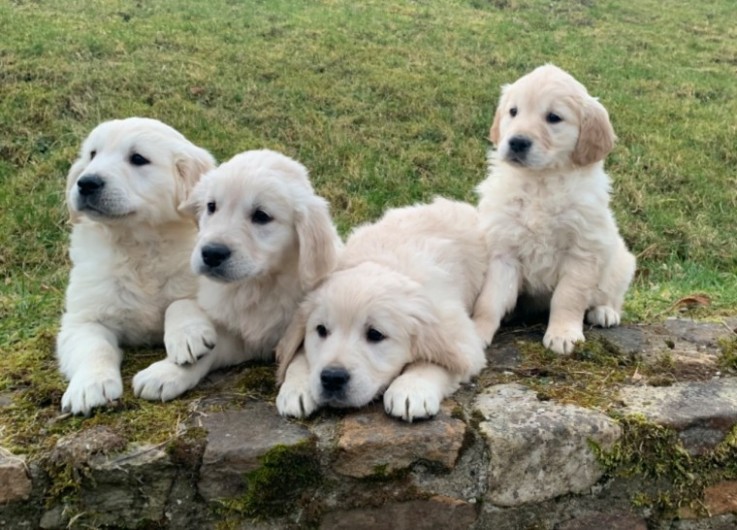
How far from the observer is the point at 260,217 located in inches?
124

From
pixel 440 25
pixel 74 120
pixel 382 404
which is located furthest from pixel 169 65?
pixel 382 404

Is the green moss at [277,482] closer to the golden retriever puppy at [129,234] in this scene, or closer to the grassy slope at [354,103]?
the golden retriever puppy at [129,234]

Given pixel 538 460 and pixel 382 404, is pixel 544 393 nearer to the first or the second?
pixel 538 460

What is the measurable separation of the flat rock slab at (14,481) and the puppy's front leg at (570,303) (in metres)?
2.20

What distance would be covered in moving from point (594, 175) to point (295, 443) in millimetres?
2172

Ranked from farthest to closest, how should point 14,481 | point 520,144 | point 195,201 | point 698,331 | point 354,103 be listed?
point 354,103 < point 698,331 < point 520,144 < point 195,201 < point 14,481

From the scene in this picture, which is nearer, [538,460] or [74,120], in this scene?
[538,460]

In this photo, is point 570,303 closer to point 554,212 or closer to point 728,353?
point 554,212

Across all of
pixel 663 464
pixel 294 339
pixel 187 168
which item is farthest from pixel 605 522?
pixel 187 168

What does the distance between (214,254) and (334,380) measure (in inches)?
25.5

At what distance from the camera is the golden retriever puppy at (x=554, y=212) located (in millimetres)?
3834

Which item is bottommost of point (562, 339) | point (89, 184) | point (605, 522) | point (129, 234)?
point (605, 522)

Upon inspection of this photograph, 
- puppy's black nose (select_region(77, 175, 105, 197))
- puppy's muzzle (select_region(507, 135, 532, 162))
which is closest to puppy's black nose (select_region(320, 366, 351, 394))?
puppy's black nose (select_region(77, 175, 105, 197))

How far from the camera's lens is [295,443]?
2.75 meters
